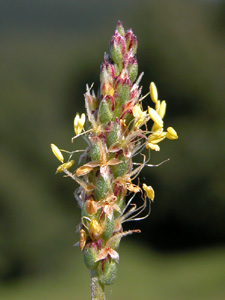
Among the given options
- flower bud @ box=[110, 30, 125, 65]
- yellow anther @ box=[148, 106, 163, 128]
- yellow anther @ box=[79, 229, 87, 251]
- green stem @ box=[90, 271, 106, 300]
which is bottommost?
green stem @ box=[90, 271, 106, 300]

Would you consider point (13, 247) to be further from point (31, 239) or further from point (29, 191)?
point (29, 191)

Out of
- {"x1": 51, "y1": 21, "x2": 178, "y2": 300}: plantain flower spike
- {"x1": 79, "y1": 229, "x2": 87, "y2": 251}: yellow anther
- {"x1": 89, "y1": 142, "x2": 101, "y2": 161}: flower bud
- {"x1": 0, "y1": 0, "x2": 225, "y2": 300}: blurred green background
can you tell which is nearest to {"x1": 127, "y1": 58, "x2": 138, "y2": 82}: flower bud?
{"x1": 51, "y1": 21, "x2": 178, "y2": 300}: plantain flower spike

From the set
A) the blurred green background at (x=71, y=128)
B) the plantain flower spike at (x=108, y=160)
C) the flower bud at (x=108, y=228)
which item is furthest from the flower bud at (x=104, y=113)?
the blurred green background at (x=71, y=128)

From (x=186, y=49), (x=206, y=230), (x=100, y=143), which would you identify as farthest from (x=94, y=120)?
(x=206, y=230)

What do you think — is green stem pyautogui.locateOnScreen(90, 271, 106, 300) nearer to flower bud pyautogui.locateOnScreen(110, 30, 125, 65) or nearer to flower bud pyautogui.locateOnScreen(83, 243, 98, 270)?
flower bud pyautogui.locateOnScreen(83, 243, 98, 270)

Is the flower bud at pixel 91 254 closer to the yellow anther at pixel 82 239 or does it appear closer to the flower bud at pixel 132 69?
the yellow anther at pixel 82 239
